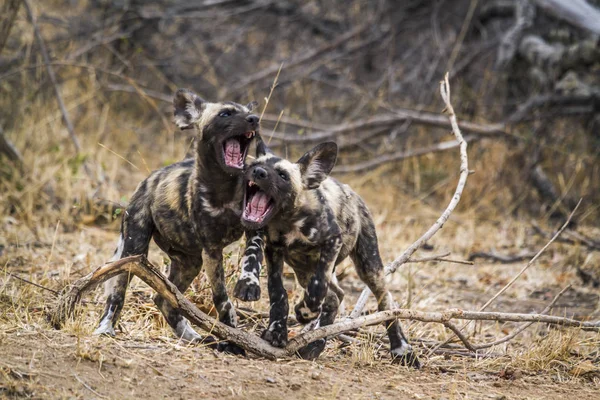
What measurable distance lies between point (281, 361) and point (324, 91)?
6999 millimetres

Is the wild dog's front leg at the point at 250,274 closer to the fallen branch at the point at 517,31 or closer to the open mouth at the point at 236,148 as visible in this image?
the open mouth at the point at 236,148

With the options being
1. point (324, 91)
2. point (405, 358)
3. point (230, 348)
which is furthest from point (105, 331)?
point (324, 91)

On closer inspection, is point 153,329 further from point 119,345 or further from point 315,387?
point 315,387

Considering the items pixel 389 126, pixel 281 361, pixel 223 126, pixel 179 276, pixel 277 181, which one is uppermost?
pixel 389 126

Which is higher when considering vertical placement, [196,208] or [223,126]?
[223,126]

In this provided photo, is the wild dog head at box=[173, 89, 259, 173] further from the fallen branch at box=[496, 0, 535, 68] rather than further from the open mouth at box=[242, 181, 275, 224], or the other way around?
the fallen branch at box=[496, 0, 535, 68]

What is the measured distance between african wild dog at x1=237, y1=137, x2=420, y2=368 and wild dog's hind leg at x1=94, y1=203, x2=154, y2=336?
0.72m

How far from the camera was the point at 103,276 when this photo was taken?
3645 millimetres

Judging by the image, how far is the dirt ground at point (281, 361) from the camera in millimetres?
3279

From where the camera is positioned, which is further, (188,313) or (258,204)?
(258,204)

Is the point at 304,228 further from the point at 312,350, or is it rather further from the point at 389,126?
the point at 389,126

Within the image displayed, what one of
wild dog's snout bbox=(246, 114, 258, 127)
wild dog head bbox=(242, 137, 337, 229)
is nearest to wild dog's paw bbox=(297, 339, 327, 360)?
wild dog head bbox=(242, 137, 337, 229)

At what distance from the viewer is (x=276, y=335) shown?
3.91m

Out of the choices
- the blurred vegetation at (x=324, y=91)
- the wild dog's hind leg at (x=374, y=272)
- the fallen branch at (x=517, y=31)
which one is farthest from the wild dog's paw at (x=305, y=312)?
the fallen branch at (x=517, y=31)
